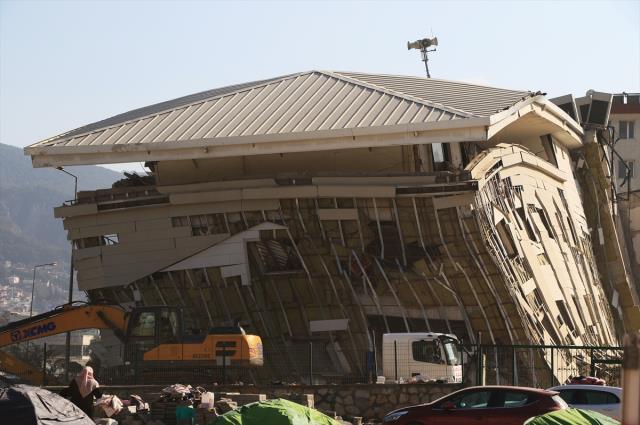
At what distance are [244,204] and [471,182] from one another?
857 centimetres

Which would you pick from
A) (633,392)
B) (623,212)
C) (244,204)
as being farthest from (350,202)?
(633,392)

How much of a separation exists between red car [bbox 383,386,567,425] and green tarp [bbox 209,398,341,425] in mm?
5997

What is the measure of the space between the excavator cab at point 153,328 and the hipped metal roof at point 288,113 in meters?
8.68

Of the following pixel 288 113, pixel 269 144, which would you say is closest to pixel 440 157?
pixel 288 113

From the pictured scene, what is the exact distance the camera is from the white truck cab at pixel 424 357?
119ft

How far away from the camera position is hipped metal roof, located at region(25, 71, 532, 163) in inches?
1686

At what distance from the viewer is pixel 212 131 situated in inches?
1766

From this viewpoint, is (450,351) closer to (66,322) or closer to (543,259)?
→ (66,322)

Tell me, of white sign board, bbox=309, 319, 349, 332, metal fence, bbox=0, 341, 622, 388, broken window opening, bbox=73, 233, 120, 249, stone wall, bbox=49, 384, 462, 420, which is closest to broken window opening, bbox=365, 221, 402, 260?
white sign board, bbox=309, 319, 349, 332

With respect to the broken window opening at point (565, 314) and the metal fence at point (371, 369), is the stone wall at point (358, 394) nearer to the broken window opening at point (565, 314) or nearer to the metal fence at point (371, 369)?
the metal fence at point (371, 369)

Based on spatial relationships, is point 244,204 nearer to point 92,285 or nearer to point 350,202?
point 350,202

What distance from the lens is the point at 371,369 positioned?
36344mm

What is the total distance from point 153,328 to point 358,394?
7621 mm

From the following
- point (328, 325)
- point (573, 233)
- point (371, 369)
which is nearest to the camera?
point (371, 369)
